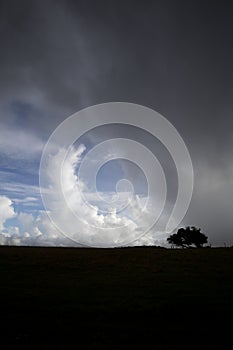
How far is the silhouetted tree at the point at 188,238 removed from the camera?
10394 centimetres

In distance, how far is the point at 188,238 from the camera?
105250 millimetres
